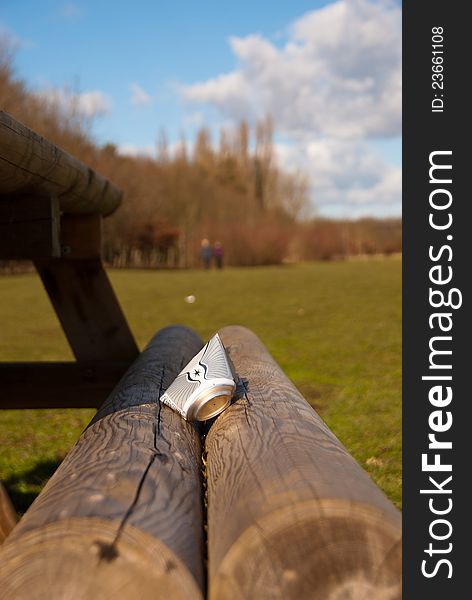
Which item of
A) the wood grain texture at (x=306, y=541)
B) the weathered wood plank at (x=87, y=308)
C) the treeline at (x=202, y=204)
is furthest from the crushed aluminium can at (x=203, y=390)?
the treeline at (x=202, y=204)

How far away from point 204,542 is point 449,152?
4.04 feet

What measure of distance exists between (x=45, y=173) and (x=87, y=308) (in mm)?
1442

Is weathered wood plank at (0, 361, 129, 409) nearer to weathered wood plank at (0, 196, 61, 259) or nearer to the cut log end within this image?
weathered wood plank at (0, 196, 61, 259)

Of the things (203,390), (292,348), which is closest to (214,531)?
(203,390)

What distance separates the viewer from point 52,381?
3754 mm

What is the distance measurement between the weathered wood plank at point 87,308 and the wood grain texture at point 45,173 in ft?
1.14

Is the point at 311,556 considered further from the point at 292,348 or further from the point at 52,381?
the point at 292,348

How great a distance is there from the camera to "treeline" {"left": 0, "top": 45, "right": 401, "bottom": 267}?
3247 centimetres

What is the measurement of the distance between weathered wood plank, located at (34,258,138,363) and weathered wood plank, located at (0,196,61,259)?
917 mm

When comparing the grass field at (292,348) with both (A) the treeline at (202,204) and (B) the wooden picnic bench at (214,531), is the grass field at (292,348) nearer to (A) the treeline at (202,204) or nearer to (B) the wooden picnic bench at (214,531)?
(B) the wooden picnic bench at (214,531)

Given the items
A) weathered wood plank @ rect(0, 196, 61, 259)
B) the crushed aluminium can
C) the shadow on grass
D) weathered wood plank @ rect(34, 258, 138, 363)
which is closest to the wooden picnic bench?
the crushed aluminium can

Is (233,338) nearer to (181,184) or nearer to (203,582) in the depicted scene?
(203,582)

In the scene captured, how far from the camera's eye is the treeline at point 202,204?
107 feet

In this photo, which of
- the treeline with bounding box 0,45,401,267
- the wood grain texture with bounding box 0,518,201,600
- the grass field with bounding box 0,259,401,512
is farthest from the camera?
the treeline with bounding box 0,45,401,267
